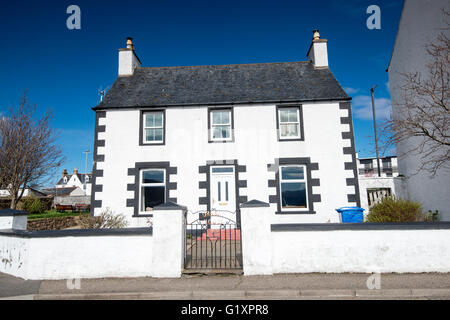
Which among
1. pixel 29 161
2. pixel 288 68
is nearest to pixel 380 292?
pixel 288 68

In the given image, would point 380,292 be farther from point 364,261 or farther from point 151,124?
point 151,124

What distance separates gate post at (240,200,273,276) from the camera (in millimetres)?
6539

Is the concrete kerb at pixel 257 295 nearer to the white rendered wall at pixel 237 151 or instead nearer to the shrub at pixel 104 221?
the shrub at pixel 104 221

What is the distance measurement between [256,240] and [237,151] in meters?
6.04

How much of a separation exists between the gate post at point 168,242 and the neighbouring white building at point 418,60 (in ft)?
29.4

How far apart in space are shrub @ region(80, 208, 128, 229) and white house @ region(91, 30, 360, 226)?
1.05ft

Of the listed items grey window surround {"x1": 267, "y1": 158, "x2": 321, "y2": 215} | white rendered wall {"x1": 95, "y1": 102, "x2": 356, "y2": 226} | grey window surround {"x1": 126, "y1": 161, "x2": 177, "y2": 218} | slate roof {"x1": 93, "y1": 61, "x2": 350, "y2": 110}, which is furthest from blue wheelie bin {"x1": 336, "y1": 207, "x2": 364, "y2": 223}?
grey window surround {"x1": 126, "y1": 161, "x2": 177, "y2": 218}

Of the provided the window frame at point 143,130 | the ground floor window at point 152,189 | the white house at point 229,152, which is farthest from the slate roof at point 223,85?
the ground floor window at point 152,189

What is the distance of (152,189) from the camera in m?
12.2

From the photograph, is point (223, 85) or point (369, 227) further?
point (223, 85)

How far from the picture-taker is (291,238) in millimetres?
6660

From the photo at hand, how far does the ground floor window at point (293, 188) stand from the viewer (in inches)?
470

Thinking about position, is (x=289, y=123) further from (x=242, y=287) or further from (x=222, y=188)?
(x=242, y=287)

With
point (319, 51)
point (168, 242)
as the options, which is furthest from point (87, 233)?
point (319, 51)
